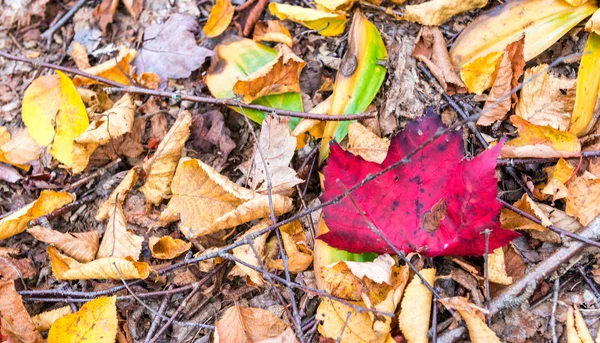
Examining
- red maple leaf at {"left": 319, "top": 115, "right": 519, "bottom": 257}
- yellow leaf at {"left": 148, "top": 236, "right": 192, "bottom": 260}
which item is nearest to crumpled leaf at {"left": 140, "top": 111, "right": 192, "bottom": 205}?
yellow leaf at {"left": 148, "top": 236, "right": 192, "bottom": 260}

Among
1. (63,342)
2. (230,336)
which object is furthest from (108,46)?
(230,336)

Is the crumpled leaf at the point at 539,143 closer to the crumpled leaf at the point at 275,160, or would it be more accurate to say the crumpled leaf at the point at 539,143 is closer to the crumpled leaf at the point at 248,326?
the crumpled leaf at the point at 275,160

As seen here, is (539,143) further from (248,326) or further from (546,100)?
(248,326)

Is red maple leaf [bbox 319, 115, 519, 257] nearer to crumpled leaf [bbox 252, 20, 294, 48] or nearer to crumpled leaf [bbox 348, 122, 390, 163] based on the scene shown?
crumpled leaf [bbox 348, 122, 390, 163]

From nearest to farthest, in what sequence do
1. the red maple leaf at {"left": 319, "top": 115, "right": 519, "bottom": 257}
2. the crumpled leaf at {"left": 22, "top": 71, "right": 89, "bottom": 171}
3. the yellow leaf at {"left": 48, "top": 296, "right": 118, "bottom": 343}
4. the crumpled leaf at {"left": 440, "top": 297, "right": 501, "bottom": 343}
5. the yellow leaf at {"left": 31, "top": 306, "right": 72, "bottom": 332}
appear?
the crumpled leaf at {"left": 440, "top": 297, "right": 501, "bottom": 343}
the red maple leaf at {"left": 319, "top": 115, "right": 519, "bottom": 257}
the yellow leaf at {"left": 48, "top": 296, "right": 118, "bottom": 343}
the yellow leaf at {"left": 31, "top": 306, "right": 72, "bottom": 332}
the crumpled leaf at {"left": 22, "top": 71, "right": 89, "bottom": 171}

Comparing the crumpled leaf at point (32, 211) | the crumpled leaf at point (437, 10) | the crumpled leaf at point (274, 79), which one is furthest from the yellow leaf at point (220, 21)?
the crumpled leaf at point (32, 211)
